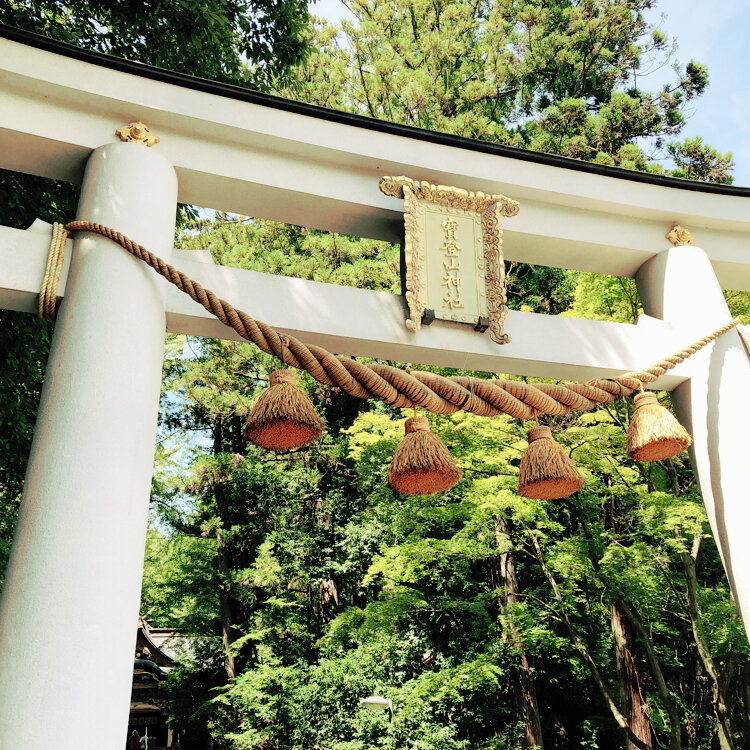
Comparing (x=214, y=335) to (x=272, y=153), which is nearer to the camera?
(x=214, y=335)

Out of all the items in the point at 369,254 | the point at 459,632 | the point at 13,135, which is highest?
the point at 369,254

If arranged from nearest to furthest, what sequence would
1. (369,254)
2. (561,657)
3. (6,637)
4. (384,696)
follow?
(6,637) < (384,696) < (561,657) < (369,254)

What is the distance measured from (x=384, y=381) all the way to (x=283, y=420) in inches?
16.8

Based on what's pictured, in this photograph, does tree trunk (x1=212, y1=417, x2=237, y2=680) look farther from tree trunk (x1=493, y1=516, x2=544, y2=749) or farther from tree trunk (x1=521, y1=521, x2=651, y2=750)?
tree trunk (x1=521, y1=521, x2=651, y2=750)

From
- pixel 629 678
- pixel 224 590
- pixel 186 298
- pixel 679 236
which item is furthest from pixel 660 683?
pixel 224 590

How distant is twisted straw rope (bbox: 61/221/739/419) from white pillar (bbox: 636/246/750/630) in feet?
2.72

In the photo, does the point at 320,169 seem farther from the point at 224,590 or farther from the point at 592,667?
the point at 224,590

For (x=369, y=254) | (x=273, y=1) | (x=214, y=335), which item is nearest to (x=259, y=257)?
(x=369, y=254)

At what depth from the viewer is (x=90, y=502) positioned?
93.4 inches

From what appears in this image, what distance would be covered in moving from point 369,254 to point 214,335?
1101 cm

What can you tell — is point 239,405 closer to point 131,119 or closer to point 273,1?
point 273,1

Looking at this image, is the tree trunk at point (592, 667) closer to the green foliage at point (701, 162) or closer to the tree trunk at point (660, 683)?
the tree trunk at point (660, 683)

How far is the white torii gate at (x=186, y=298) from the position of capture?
7.45 ft

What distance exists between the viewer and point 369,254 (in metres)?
13.8
